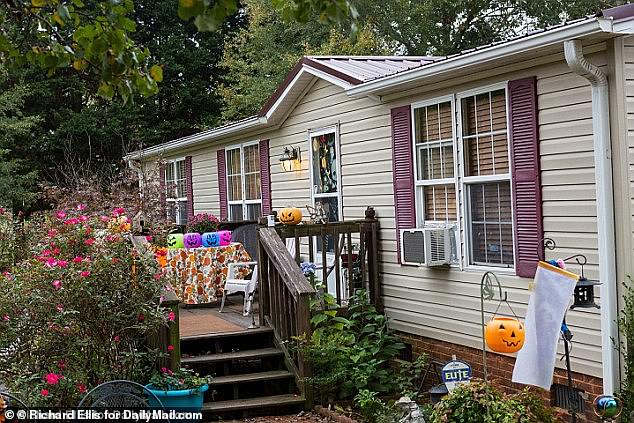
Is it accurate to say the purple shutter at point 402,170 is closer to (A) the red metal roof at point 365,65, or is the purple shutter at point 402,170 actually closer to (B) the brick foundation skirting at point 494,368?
(A) the red metal roof at point 365,65

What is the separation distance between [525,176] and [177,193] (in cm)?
988

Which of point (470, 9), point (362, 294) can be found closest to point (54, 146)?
point (470, 9)

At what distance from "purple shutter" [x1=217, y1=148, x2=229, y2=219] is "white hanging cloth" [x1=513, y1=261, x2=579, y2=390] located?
319 inches

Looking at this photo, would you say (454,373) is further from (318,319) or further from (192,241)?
(192,241)

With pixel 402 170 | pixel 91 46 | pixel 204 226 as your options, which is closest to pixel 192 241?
pixel 204 226

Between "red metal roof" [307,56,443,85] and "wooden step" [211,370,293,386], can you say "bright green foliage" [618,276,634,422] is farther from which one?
"red metal roof" [307,56,443,85]

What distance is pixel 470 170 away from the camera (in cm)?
717

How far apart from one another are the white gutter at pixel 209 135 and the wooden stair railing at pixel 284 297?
3.15 meters

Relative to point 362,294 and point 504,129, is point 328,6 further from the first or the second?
point 362,294

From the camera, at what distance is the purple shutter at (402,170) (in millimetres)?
7938

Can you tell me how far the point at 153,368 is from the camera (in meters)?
6.67

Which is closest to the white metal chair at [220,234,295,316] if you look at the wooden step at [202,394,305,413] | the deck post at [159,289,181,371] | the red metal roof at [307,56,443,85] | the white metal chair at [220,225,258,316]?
the white metal chair at [220,225,258,316]

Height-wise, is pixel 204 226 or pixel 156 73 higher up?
pixel 156 73

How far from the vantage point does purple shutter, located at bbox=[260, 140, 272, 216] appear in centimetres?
1139
